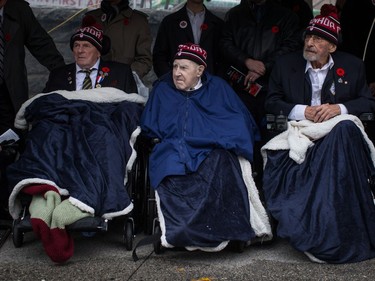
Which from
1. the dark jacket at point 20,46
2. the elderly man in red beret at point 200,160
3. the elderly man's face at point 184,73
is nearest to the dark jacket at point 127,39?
the dark jacket at point 20,46

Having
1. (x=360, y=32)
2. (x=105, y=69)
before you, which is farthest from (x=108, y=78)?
(x=360, y=32)

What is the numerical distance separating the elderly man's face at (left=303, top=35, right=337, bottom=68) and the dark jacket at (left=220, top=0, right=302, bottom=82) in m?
0.77

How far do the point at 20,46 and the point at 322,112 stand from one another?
2457mm

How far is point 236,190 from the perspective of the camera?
620 cm

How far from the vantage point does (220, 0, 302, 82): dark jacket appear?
24.8 ft

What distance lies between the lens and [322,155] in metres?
6.20

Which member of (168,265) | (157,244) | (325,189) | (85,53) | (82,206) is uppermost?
(85,53)

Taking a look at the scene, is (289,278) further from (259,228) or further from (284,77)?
(284,77)

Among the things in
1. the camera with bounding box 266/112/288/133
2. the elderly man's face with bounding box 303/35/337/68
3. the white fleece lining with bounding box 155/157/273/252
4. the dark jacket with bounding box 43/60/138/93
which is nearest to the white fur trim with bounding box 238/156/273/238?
the white fleece lining with bounding box 155/157/273/252

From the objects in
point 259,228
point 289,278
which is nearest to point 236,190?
point 259,228

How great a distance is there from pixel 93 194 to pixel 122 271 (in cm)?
54

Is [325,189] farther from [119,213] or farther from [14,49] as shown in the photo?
[14,49]

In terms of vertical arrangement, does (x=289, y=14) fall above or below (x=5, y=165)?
above

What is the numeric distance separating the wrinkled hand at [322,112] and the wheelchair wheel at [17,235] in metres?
2.07
